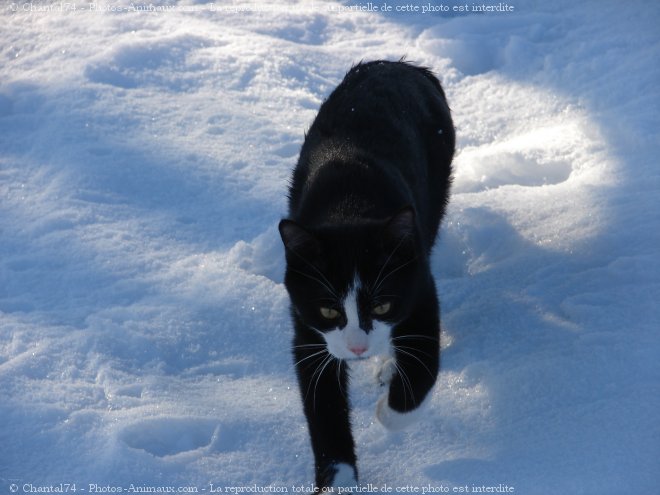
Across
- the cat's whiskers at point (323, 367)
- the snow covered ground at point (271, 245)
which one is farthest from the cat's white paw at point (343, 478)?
the cat's whiskers at point (323, 367)

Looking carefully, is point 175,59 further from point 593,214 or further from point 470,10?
point 593,214

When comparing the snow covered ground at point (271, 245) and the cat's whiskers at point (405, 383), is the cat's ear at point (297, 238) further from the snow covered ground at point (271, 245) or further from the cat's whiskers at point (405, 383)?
the snow covered ground at point (271, 245)

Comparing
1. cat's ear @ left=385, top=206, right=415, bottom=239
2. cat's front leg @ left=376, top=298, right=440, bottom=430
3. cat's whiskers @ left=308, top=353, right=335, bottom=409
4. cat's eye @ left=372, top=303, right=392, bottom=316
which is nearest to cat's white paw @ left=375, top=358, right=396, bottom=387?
cat's front leg @ left=376, top=298, right=440, bottom=430

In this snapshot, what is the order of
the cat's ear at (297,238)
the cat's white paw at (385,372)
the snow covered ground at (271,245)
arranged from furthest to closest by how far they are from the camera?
the cat's white paw at (385,372) < the snow covered ground at (271,245) < the cat's ear at (297,238)

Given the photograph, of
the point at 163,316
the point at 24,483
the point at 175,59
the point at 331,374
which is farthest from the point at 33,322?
the point at 175,59

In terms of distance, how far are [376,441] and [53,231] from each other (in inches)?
74.3

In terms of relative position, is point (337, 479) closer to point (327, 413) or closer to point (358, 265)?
point (327, 413)

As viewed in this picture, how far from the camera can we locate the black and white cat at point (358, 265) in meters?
2.43

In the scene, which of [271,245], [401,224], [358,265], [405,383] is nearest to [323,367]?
[405,383]

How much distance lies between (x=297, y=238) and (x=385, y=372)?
803mm

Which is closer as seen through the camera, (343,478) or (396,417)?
(343,478)

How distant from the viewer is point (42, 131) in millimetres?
4352

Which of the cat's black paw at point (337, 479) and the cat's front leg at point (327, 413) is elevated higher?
the cat's front leg at point (327, 413)

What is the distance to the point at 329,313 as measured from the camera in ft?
8.04
